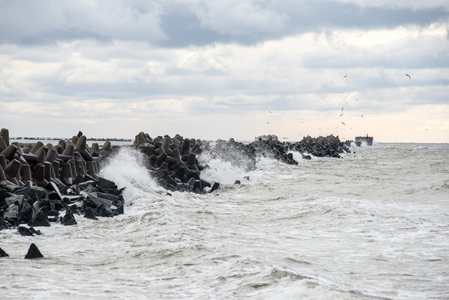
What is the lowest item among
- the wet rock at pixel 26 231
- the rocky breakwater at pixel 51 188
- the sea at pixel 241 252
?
the sea at pixel 241 252

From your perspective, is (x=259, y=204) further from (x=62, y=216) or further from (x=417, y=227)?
(x=62, y=216)

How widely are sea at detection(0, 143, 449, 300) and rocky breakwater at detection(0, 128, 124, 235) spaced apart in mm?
309

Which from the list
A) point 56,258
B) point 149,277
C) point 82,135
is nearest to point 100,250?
point 56,258

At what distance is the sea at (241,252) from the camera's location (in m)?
4.98

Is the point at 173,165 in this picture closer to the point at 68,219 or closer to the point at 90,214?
the point at 90,214

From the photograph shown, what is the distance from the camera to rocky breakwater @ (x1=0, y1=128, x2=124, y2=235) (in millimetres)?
→ 8023

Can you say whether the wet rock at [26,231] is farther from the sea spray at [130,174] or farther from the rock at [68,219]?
the sea spray at [130,174]

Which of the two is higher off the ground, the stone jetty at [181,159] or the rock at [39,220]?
the stone jetty at [181,159]

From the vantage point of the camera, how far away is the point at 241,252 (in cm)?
660

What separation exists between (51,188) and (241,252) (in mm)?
4717

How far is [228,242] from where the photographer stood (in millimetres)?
7402

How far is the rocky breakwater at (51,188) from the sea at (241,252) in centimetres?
31

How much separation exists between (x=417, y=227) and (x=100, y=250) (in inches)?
208

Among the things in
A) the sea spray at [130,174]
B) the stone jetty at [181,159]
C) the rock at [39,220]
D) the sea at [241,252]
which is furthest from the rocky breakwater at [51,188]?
the stone jetty at [181,159]
